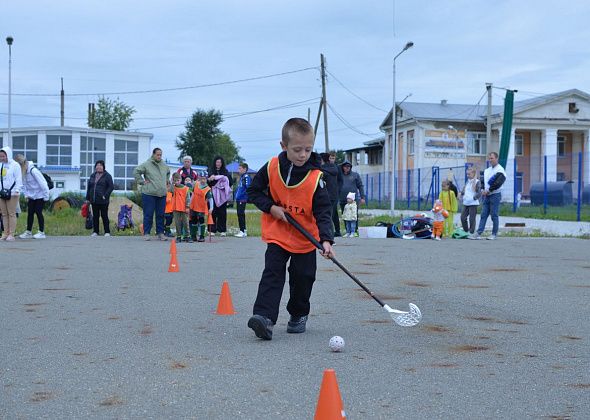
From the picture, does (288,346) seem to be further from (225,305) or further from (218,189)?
(218,189)

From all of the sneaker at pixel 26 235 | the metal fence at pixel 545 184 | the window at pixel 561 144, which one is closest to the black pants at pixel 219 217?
the sneaker at pixel 26 235

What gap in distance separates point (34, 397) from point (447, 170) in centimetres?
3523

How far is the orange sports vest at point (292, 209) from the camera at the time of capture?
20.4 ft

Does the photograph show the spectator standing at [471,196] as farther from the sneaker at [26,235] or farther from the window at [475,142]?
the window at [475,142]

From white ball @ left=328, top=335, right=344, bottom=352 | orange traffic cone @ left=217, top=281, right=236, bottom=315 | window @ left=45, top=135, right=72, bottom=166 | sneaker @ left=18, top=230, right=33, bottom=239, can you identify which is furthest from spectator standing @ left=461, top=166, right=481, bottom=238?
window @ left=45, top=135, right=72, bottom=166

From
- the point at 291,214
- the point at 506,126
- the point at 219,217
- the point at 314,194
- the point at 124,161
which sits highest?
the point at 506,126

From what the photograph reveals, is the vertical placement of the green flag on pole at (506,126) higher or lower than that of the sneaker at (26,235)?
higher

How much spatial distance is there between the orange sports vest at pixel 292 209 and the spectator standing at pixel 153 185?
420 inches

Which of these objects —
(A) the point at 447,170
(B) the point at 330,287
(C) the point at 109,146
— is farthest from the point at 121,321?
(C) the point at 109,146

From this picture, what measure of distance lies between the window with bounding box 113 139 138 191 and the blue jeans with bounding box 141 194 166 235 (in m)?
39.9

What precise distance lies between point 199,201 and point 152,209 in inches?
38.9

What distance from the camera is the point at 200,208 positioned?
1689cm

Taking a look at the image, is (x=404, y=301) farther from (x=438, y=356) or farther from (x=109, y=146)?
(x=109, y=146)

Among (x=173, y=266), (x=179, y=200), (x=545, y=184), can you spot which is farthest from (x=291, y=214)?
(x=545, y=184)
